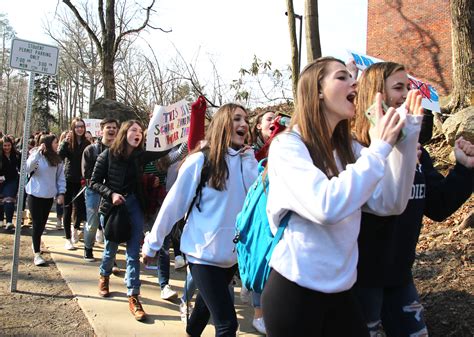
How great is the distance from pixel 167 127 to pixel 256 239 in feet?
13.2

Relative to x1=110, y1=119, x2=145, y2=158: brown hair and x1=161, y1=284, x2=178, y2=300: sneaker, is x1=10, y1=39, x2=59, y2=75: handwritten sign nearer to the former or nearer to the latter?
x1=110, y1=119, x2=145, y2=158: brown hair

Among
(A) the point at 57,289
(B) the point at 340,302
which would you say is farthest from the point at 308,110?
(A) the point at 57,289

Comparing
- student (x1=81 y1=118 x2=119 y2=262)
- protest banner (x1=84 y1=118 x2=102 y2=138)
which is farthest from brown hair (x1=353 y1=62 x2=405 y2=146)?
protest banner (x1=84 y1=118 x2=102 y2=138)

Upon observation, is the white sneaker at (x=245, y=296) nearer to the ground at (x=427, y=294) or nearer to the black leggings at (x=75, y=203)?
the ground at (x=427, y=294)

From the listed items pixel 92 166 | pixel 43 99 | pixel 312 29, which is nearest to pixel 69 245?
pixel 92 166

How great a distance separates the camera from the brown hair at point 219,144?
10.2 ft

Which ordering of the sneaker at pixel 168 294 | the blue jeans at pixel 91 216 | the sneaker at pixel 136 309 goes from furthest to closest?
the blue jeans at pixel 91 216 < the sneaker at pixel 168 294 < the sneaker at pixel 136 309

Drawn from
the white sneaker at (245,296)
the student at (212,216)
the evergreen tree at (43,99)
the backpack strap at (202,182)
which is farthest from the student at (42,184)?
the evergreen tree at (43,99)

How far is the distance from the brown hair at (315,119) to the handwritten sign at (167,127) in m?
3.69

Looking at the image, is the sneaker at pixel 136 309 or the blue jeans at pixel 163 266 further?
the blue jeans at pixel 163 266

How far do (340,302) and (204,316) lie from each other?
1.45 m

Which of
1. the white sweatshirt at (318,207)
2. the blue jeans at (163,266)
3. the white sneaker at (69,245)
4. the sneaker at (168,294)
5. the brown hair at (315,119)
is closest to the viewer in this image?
the white sweatshirt at (318,207)

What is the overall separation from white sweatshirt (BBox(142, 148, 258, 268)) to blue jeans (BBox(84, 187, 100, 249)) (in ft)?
11.5

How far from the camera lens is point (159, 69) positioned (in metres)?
9.59
